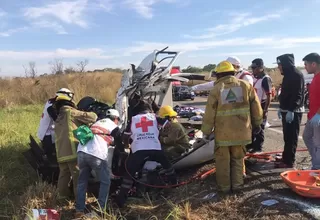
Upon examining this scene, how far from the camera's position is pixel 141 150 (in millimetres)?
4598

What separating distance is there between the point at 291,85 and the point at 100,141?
2.89 metres

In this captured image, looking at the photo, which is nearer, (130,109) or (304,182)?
(304,182)

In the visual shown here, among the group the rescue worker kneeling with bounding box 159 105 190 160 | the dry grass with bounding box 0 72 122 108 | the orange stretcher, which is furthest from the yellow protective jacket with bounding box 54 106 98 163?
the dry grass with bounding box 0 72 122 108

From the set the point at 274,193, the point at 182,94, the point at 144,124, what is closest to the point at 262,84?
the point at 274,193

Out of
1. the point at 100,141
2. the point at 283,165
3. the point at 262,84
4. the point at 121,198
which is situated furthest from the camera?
the point at 262,84

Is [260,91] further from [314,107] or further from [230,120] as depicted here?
[230,120]

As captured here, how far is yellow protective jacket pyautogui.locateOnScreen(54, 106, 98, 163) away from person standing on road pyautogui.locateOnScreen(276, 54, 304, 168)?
9.46 feet

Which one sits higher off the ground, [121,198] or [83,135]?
[83,135]

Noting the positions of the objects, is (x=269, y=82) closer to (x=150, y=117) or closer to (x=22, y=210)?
(x=150, y=117)

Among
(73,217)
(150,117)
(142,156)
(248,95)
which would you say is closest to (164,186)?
(142,156)

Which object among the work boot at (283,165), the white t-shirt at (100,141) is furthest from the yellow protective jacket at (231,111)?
the white t-shirt at (100,141)

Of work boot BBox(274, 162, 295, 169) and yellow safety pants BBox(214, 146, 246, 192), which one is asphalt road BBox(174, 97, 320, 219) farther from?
yellow safety pants BBox(214, 146, 246, 192)

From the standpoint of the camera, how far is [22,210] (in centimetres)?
440

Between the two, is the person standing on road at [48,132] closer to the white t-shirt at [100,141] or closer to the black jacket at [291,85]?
the white t-shirt at [100,141]
